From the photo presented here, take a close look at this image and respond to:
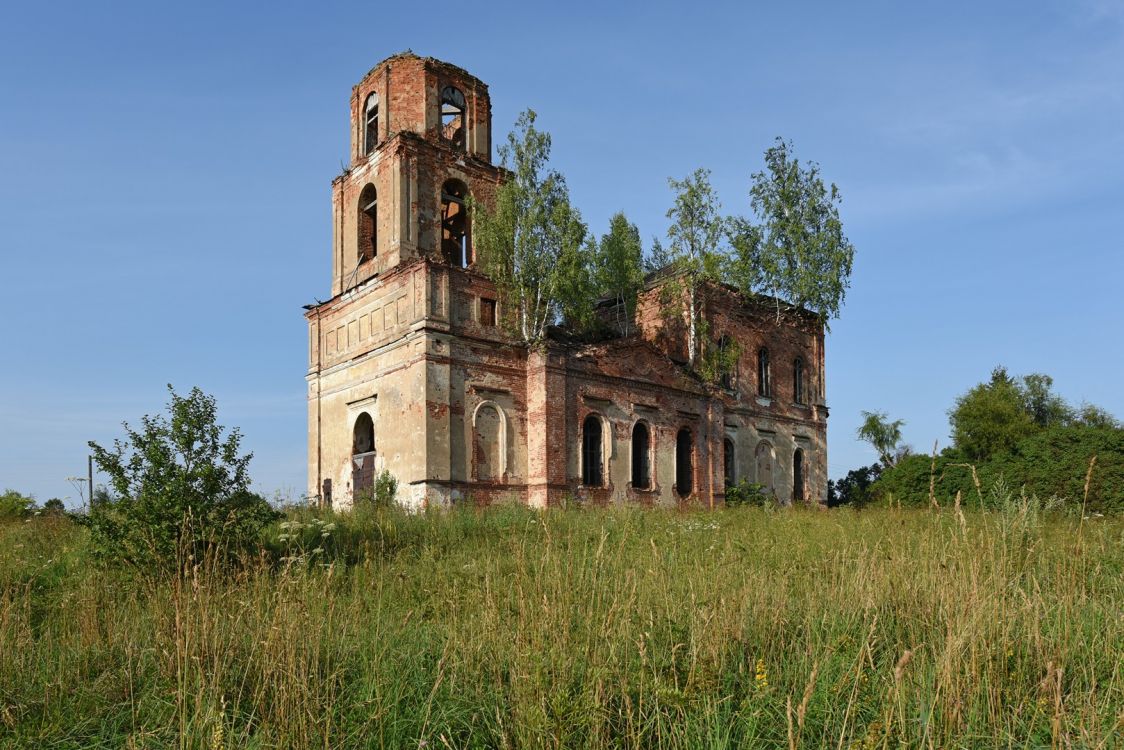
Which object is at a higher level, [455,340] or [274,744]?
[455,340]

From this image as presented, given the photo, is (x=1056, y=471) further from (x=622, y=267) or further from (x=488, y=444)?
(x=488, y=444)

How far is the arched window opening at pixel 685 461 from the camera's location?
2584 centimetres

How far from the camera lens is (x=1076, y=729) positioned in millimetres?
3738

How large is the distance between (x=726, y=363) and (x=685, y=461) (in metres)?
3.82

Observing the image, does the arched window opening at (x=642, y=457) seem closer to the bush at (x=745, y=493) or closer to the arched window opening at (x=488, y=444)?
the bush at (x=745, y=493)

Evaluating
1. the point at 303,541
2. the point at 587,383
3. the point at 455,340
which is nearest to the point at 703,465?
the point at 587,383

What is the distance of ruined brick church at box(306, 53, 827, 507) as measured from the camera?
21078mm

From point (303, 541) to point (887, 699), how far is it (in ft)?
29.3

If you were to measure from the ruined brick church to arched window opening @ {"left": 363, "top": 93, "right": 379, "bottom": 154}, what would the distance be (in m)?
0.04

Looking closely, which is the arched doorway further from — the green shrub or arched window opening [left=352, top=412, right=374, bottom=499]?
arched window opening [left=352, top=412, right=374, bottom=499]

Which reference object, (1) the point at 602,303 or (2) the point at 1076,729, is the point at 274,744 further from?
(1) the point at 602,303

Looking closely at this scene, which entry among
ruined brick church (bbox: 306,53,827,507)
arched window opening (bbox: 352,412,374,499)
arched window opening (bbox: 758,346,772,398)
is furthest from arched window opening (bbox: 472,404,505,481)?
arched window opening (bbox: 758,346,772,398)

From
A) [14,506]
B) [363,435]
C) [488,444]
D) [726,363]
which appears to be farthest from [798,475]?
[14,506]

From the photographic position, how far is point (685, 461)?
26062mm
